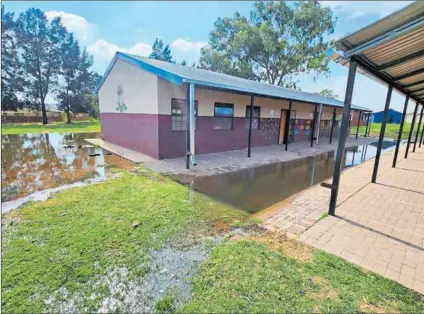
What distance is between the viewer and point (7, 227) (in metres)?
3.28

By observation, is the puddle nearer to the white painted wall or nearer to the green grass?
the green grass

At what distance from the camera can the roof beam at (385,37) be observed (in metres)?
2.62

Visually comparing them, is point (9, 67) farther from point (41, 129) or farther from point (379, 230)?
point (379, 230)

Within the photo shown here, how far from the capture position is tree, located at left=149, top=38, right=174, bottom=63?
41500mm

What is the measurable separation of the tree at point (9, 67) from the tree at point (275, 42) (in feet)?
72.9

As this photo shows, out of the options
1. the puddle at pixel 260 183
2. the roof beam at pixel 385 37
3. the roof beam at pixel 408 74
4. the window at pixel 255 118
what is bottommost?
the puddle at pixel 260 183

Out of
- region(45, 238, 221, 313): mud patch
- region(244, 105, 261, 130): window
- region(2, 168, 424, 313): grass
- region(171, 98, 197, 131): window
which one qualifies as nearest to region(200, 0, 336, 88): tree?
region(244, 105, 261, 130): window

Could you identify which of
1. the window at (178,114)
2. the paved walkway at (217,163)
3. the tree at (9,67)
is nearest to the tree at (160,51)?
the tree at (9,67)

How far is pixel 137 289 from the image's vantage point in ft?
7.31

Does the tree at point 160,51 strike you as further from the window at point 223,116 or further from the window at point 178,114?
the window at point 178,114

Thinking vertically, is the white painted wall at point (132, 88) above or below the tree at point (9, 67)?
below

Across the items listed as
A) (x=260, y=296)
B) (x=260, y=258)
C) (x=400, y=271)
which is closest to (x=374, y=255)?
(x=400, y=271)

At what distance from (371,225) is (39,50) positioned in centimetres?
3571

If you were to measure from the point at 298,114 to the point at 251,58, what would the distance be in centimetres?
1590
